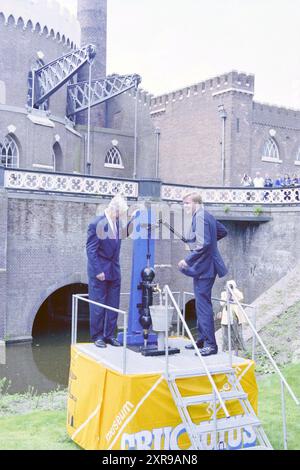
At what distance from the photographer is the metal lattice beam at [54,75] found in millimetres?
28422

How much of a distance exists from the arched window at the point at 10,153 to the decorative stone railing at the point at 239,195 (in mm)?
8624

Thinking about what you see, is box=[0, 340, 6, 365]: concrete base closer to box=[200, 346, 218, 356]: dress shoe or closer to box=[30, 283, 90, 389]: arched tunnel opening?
box=[30, 283, 90, 389]: arched tunnel opening

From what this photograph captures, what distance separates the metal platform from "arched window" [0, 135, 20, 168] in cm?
2052

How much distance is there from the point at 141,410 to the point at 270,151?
99.4 feet

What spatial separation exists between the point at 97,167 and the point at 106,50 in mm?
9940

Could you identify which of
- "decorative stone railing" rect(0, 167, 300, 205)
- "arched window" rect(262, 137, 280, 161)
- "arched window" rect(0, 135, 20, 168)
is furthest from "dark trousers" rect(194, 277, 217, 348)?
"arched window" rect(262, 137, 280, 161)

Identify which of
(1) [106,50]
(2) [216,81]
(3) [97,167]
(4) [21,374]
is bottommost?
(4) [21,374]

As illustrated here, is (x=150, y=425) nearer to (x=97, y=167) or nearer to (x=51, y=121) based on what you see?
(x=51, y=121)

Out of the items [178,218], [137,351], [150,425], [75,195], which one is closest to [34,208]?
[75,195]

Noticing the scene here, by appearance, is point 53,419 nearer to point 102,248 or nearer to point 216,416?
point 102,248

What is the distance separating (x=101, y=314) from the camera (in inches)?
296

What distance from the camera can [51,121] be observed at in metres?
27.7

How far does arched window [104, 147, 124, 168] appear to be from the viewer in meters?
Result: 37.1

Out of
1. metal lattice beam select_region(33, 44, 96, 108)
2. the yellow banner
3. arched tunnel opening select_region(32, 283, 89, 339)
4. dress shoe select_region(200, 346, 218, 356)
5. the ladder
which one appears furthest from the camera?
metal lattice beam select_region(33, 44, 96, 108)
